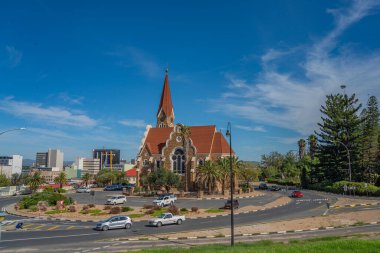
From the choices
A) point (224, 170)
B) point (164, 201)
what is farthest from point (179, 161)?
point (164, 201)

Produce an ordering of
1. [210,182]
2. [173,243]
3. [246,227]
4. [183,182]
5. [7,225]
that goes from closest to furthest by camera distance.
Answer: [173,243]
[246,227]
[7,225]
[210,182]
[183,182]

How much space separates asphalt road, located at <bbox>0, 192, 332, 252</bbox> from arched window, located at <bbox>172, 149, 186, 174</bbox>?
36064 millimetres

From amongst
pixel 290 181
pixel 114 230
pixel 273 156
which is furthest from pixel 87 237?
pixel 273 156

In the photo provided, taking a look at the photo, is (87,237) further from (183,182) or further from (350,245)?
(183,182)

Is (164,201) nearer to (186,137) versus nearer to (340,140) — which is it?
(186,137)

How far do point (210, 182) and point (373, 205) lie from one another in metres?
29.3

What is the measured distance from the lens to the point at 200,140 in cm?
7619

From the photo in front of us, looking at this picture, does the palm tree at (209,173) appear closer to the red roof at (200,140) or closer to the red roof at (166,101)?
the red roof at (200,140)

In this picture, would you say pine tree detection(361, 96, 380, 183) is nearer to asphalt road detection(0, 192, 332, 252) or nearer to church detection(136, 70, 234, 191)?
church detection(136, 70, 234, 191)

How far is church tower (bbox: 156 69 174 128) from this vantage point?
9069cm

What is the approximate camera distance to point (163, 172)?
209ft

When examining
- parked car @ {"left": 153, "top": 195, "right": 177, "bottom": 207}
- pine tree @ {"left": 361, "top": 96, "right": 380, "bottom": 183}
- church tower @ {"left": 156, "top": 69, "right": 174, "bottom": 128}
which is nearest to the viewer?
parked car @ {"left": 153, "top": 195, "right": 177, "bottom": 207}

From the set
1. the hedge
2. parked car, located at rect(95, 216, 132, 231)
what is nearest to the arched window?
the hedge

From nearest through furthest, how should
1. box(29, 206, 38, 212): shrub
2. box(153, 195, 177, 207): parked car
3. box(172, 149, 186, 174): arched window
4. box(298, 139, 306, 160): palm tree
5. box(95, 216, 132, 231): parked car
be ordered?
box(95, 216, 132, 231): parked car < box(29, 206, 38, 212): shrub < box(153, 195, 177, 207): parked car < box(172, 149, 186, 174): arched window < box(298, 139, 306, 160): palm tree
